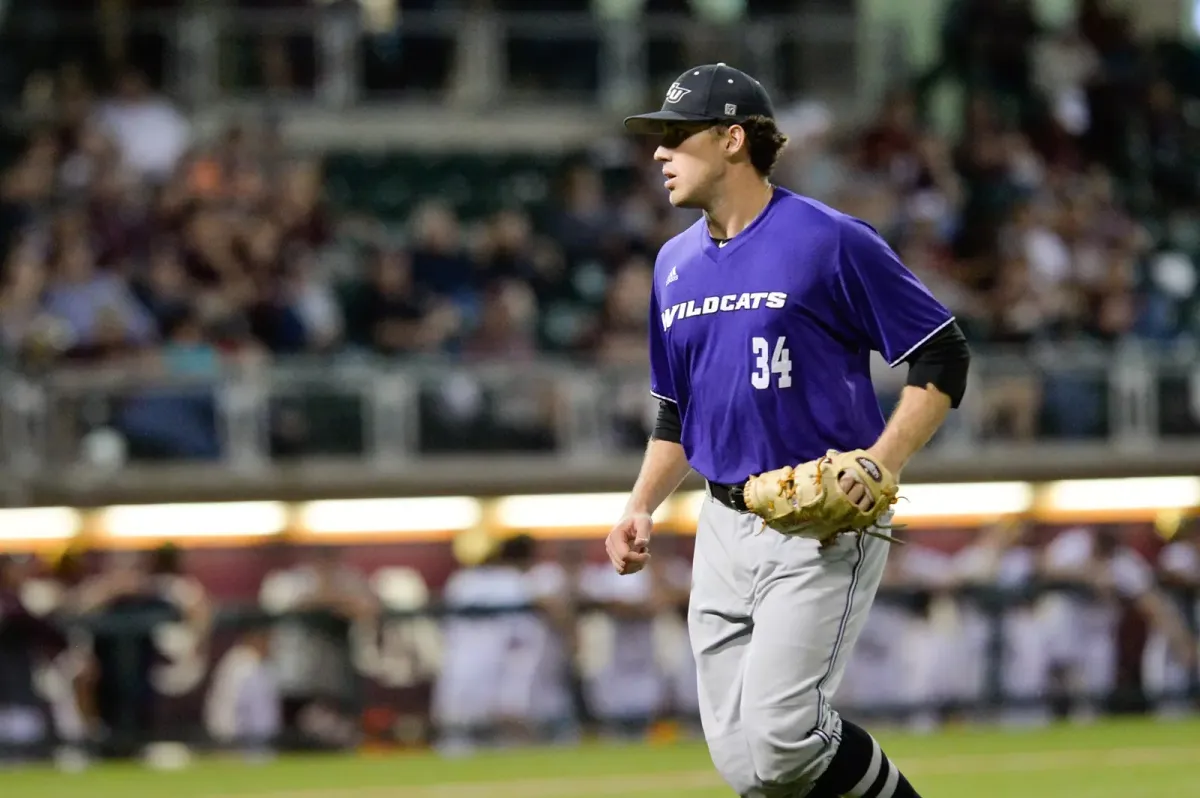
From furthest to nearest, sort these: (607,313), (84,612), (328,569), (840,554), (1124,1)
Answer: (1124,1)
(607,313)
(328,569)
(84,612)
(840,554)

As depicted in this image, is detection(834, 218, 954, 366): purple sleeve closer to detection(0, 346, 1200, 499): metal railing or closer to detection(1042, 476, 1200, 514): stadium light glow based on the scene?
detection(0, 346, 1200, 499): metal railing

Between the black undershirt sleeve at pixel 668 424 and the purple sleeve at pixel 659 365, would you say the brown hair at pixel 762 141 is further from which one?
the black undershirt sleeve at pixel 668 424

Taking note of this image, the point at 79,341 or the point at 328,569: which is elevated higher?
the point at 79,341

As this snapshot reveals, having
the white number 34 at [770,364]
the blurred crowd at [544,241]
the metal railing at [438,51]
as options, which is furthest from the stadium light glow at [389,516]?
the white number 34 at [770,364]

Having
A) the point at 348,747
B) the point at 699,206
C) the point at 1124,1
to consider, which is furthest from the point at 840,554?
the point at 1124,1

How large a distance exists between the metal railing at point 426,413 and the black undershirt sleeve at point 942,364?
867 cm

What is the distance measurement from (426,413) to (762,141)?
871 cm

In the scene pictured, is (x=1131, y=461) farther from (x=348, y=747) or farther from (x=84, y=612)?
(x=84, y=612)

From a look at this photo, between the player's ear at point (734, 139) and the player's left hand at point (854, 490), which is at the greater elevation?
the player's ear at point (734, 139)

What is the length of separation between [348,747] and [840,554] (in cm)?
854

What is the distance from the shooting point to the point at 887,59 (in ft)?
62.3

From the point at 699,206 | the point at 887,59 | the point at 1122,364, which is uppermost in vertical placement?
the point at 887,59

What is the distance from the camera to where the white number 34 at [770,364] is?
5387mm

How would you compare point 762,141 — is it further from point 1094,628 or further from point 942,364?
point 1094,628
